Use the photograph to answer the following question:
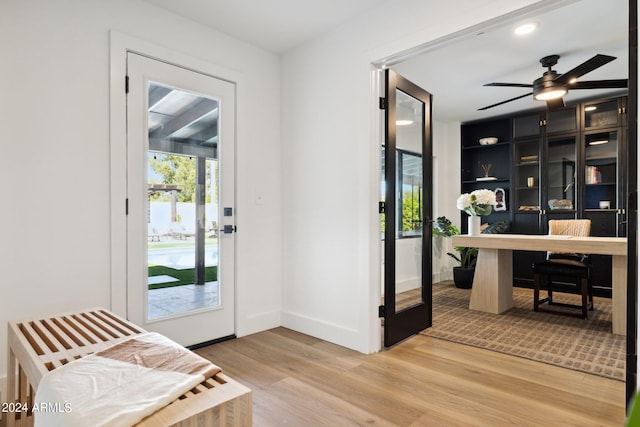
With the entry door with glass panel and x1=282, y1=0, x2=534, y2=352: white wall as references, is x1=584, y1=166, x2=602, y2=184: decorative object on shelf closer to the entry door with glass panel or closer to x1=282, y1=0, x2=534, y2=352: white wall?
x1=282, y1=0, x2=534, y2=352: white wall

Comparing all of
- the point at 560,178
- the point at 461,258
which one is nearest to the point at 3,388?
the point at 461,258

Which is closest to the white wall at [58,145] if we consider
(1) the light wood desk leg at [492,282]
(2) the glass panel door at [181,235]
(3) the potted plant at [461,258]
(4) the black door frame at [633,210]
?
(2) the glass panel door at [181,235]

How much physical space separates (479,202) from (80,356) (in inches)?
144

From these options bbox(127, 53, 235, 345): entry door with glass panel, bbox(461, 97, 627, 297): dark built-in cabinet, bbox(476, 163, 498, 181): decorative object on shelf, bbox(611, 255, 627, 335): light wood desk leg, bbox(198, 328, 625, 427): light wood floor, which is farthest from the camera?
bbox(476, 163, 498, 181): decorative object on shelf

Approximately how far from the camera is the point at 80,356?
150 cm

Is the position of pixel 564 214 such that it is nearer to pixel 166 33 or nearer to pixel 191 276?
pixel 191 276

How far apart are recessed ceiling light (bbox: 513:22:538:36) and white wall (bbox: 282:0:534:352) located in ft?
3.36

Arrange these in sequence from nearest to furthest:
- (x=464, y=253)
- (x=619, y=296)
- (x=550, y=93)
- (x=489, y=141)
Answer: (x=619, y=296) < (x=550, y=93) < (x=464, y=253) < (x=489, y=141)

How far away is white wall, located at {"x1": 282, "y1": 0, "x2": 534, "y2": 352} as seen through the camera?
2674 millimetres

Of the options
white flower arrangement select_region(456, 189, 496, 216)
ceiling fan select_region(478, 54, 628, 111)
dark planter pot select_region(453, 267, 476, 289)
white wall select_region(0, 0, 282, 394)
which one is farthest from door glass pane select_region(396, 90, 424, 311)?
dark planter pot select_region(453, 267, 476, 289)

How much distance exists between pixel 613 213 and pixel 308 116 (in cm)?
410

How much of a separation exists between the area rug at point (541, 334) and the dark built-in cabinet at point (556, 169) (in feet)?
3.72

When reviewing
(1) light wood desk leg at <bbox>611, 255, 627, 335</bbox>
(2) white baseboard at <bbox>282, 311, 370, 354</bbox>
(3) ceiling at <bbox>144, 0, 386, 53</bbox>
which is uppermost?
(3) ceiling at <bbox>144, 0, 386, 53</bbox>

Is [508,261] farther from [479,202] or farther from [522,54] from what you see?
[522,54]
